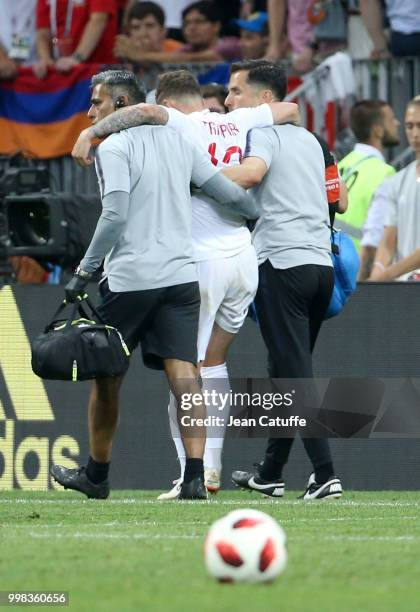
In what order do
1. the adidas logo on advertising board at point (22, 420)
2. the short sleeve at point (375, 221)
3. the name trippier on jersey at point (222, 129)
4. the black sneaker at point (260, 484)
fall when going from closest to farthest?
the name trippier on jersey at point (222, 129) < the black sneaker at point (260, 484) < the adidas logo on advertising board at point (22, 420) < the short sleeve at point (375, 221)

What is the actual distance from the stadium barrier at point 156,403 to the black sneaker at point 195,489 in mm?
1541

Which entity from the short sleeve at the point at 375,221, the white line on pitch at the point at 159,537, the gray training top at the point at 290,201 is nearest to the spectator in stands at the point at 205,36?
the short sleeve at the point at 375,221

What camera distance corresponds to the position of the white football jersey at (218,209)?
8.73m

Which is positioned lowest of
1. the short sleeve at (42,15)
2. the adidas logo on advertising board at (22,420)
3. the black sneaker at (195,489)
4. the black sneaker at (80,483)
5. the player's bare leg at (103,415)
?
the adidas logo on advertising board at (22,420)

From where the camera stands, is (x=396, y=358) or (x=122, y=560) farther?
(x=396, y=358)

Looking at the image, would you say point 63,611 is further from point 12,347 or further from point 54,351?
point 12,347

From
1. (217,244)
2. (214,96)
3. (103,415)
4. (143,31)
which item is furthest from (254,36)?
(103,415)

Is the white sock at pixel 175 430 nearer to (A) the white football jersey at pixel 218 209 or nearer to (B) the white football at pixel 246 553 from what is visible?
(A) the white football jersey at pixel 218 209

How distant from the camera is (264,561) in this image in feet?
16.8

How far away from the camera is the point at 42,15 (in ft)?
46.4

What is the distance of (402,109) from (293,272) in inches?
201

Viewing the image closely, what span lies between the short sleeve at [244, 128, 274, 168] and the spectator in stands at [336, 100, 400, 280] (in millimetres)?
2629

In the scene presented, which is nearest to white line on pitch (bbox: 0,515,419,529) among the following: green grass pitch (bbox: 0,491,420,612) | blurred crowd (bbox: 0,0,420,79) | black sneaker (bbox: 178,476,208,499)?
green grass pitch (bbox: 0,491,420,612)

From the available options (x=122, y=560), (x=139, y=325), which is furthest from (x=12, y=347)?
(x=122, y=560)
